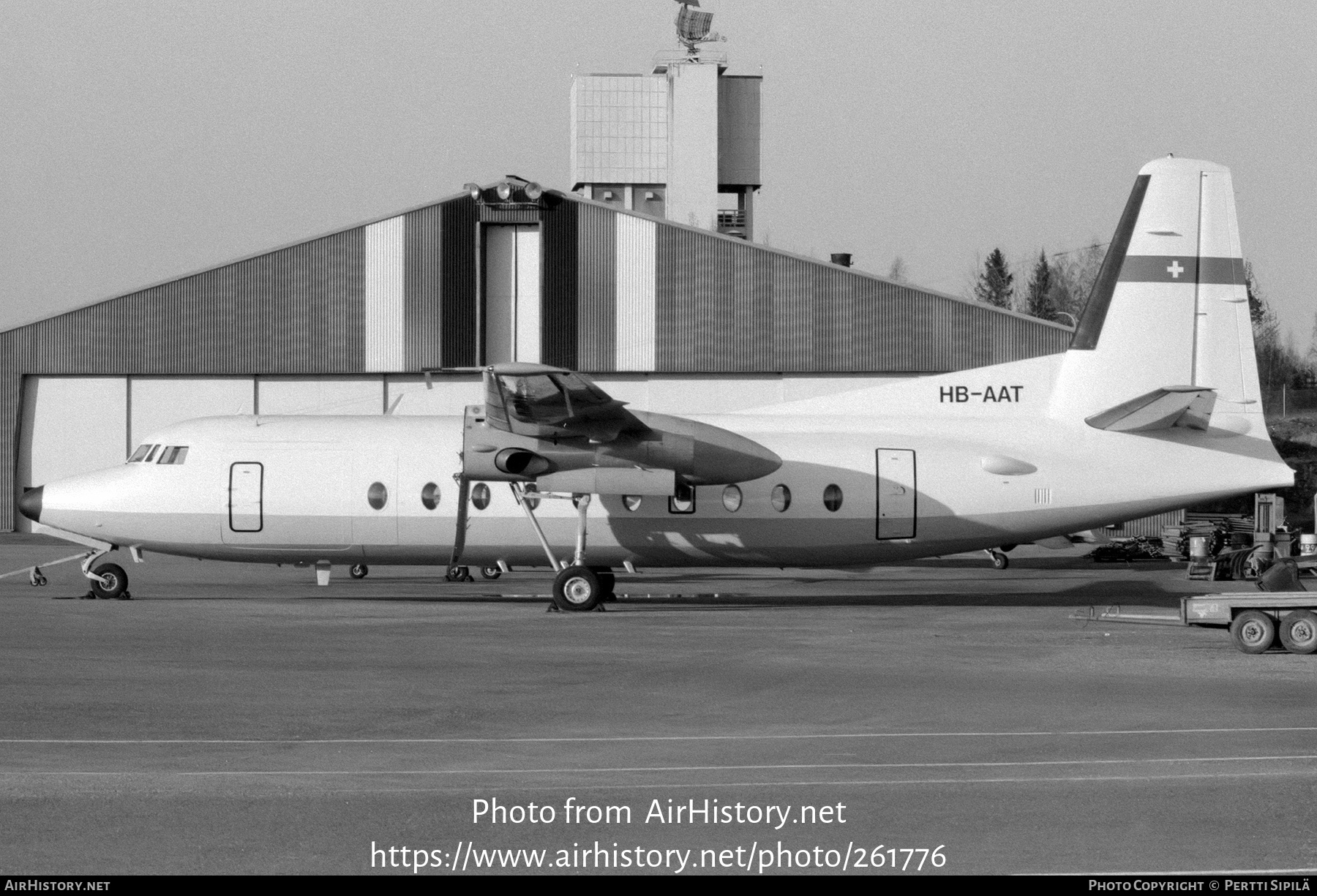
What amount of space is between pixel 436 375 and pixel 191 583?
1512cm

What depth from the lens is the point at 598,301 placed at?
138 feet

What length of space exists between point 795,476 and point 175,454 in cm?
1020

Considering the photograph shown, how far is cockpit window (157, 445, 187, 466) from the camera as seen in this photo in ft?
75.3

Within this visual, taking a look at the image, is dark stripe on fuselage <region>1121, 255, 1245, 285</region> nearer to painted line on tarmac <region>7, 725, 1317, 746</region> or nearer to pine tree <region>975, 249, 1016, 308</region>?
painted line on tarmac <region>7, 725, 1317, 746</region>

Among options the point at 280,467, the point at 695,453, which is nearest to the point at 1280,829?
the point at 695,453

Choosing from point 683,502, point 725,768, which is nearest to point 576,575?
point 683,502

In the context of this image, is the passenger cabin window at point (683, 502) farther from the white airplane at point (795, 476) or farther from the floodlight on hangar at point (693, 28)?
the floodlight on hangar at point (693, 28)

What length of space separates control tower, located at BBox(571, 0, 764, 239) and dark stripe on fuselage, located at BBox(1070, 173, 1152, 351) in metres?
40.1

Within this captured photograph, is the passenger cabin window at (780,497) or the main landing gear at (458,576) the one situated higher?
the passenger cabin window at (780,497)

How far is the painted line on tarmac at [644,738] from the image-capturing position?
10.6 m

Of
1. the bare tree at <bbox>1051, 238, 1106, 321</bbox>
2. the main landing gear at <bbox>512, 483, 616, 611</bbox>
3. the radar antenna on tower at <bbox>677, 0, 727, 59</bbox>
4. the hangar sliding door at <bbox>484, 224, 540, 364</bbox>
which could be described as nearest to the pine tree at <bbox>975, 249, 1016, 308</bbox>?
the bare tree at <bbox>1051, 238, 1106, 321</bbox>

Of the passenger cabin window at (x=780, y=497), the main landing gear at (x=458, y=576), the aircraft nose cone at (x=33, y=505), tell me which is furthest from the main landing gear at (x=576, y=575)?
Answer: the aircraft nose cone at (x=33, y=505)

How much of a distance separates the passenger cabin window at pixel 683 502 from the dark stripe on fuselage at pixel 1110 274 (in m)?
6.66
